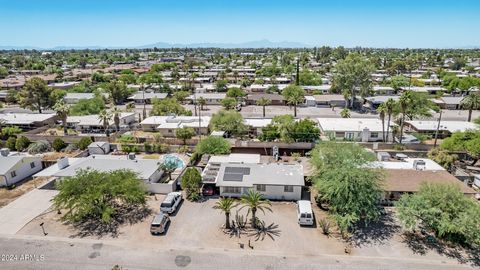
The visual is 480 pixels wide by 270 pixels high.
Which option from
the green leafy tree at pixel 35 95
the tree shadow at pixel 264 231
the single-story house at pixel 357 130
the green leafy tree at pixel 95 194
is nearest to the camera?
the tree shadow at pixel 264 231

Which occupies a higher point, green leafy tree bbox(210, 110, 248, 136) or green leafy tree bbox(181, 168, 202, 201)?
green leafy tree bbox(210, 110, 248, 136)

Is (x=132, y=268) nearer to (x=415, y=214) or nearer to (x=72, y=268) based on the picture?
(x=72, y=268)

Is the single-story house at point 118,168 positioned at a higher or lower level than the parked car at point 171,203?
higher

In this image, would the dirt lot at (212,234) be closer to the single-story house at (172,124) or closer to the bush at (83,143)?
the bush at (83,143)

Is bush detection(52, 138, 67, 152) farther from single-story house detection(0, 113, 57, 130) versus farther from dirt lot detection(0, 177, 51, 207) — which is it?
single-story house detection(0, 113, 57, 130)

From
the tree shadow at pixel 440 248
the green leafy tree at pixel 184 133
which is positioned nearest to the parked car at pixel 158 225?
the tree shadow at pixel 440 248

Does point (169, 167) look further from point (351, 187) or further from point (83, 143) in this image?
point (351, 187)

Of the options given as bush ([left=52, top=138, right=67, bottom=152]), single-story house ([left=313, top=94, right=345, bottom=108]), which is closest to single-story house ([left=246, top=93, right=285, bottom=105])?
single-story house ([left=313, top=94, right=345, bottom=108])

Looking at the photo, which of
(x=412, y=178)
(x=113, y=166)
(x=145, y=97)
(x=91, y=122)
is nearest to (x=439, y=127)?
(x=412, y=178)
